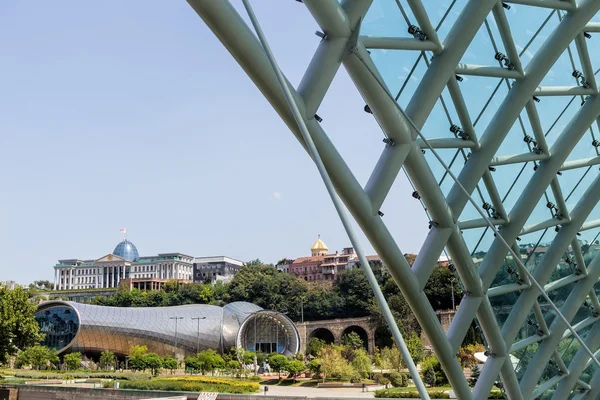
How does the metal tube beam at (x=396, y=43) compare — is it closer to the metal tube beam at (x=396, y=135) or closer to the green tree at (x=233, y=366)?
the metal tube beam at (x=396, y=135)

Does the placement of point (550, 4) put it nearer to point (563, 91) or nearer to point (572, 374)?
point (563, 91)

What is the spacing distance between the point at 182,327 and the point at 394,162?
100758 mm

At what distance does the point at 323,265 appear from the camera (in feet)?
582

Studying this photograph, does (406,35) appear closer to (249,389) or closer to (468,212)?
(468,212)

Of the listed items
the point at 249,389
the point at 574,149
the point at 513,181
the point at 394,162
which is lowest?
the point at 249,389

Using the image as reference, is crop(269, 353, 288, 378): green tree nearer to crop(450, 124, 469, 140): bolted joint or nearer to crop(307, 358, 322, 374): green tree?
crop(307, 358, 322, 374): green tree

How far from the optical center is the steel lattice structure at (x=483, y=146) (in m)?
8.68

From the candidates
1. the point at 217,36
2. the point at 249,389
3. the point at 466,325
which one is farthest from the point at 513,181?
the point at 249,389

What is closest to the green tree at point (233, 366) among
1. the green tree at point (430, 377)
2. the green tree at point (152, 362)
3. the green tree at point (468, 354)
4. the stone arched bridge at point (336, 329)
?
the green tree at point (152, 362)

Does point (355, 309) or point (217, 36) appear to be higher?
point (355, 309)

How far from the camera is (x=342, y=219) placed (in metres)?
6.12

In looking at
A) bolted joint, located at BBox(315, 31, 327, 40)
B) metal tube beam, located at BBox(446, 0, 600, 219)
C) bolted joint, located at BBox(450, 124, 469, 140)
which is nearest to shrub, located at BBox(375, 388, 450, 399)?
metal tube beam, located at BBox(446, 0, 600, 219)

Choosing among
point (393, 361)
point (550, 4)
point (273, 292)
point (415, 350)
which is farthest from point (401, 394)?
point (273, 292)

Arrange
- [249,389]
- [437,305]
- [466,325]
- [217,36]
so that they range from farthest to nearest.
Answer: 1. [437,305]
2. [249,389]
3. [466,325]
4. [217,36]
